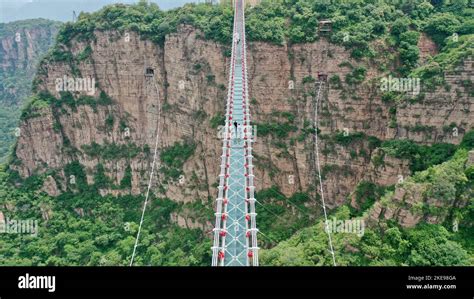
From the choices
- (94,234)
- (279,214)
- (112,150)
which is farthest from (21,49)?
(279,214)

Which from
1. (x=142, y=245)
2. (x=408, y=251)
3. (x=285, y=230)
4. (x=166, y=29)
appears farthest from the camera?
(x=166, y=29)

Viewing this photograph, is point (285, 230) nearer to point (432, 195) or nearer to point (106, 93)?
point (432, 195)

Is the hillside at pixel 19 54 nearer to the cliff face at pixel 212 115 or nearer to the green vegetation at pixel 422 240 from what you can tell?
the cliff face at pixel 212 115

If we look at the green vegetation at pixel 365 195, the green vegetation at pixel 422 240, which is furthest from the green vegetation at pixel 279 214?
the green vegetation at pixel 422 240

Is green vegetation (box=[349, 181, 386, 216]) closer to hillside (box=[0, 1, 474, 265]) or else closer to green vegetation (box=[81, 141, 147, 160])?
hillside (box=[0, 1, 474, 265])

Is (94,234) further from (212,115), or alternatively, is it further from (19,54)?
(19,54)
